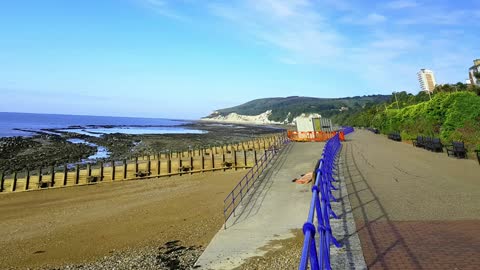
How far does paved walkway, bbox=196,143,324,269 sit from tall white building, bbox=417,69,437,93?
59.1 metres

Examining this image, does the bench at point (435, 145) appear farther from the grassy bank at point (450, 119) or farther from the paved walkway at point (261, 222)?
the paved walkway at point (261, 222)

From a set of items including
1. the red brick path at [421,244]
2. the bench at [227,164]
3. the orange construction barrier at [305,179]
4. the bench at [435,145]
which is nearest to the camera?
the red brick path at [421,244]

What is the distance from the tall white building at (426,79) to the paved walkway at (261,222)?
59076 millimetres

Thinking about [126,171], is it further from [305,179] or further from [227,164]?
[305,179]

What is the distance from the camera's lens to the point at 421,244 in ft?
23.0

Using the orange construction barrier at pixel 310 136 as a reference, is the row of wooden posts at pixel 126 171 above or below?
below

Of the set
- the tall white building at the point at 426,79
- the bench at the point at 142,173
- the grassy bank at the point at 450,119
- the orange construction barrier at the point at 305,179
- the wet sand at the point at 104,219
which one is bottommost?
the wet sand at the point at 104,219

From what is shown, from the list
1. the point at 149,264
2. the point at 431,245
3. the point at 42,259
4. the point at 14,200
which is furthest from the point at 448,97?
the point at 14,200

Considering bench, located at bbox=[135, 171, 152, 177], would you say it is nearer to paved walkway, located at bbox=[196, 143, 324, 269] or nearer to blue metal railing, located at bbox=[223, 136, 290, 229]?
blue metal railing, located at bbox=[223, 136, 290, 229]

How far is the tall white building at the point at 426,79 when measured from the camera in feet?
215

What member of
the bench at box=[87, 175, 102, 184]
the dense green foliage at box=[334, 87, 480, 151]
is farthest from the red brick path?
the bench at box=[87, 175, 102, 184]

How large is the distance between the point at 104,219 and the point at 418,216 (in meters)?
12.3

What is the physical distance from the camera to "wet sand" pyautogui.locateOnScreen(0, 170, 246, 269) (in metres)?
11.3

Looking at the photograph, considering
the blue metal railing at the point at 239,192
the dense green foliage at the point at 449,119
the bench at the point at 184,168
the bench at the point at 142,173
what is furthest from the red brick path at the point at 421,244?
the bench at the point at 142,173
